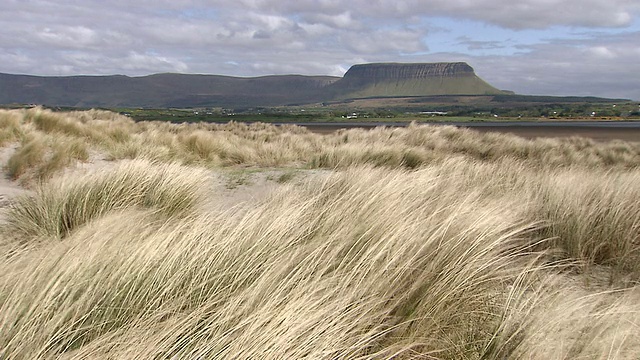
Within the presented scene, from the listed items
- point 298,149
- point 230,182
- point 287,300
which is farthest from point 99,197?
point 298,149

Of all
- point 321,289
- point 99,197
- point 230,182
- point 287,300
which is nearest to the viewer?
point 287,300

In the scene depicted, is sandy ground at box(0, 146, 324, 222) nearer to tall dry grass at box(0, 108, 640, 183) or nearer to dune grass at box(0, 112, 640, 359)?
tall dry grass at box(0, 108, 640, 183)

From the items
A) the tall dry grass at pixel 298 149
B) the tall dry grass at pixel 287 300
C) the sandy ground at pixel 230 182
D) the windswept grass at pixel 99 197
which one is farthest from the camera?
the tall dry grass at pixel 298 149

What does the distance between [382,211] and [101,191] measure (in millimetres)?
2882

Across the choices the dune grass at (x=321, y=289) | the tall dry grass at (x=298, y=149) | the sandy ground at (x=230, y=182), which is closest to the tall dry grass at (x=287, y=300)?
the dune grass at (x=321, y=289)

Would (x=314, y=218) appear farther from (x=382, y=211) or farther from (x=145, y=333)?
(x=145, y=333)

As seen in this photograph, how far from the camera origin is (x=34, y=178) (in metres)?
7.33

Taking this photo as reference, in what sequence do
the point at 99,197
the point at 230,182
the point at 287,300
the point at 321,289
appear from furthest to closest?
the point at 230,182, the point at 99,197, the point at 321,289, the point at 287,300

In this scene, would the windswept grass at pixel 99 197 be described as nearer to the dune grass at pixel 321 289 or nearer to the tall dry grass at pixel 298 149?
the dune grass at pixel 321 289

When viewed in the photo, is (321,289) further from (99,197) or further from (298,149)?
(298,149)

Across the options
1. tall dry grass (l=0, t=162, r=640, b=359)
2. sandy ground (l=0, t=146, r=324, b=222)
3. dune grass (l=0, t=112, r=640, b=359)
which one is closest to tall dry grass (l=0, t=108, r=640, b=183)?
sandy ground (l=0, t=146, r=324, b=222)

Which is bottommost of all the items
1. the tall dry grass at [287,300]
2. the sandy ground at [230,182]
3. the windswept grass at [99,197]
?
the sandy ground at [230,182]

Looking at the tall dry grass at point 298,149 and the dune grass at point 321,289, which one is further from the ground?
the dune grass at point 321,289

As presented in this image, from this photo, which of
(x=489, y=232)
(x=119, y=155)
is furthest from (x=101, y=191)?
(x=119, y=155)
